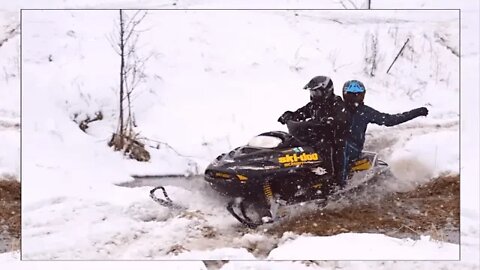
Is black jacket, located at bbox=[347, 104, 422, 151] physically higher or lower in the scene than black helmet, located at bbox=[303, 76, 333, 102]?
lower

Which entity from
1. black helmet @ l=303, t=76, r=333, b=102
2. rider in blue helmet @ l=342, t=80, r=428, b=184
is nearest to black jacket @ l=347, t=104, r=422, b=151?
rider in blue helmet @ l=342, t=80, r=428, b=184

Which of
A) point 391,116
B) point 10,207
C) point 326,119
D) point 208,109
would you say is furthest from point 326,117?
point 10,207

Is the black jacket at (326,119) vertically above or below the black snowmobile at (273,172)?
above

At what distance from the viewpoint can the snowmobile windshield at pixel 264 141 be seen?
9.51 ft

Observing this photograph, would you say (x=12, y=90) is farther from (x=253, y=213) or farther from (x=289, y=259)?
(x=289, y=259)

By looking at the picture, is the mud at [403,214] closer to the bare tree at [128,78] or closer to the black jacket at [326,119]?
the black jacket at [326,119]

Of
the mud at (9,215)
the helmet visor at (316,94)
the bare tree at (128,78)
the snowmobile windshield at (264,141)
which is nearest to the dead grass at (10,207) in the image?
the mud at (9,215)

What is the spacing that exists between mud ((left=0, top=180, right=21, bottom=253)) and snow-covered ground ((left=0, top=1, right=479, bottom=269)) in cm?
4

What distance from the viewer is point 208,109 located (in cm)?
292

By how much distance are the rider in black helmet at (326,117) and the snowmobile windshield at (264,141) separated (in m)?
0.08

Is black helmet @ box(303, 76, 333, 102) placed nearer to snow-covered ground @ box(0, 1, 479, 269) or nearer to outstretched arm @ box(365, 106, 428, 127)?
snow-covered ground @ box(0, 1, 479, 269)

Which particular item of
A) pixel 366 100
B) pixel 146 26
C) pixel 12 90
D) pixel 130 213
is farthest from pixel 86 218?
pixel 366 100

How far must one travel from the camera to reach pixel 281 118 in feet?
9.59

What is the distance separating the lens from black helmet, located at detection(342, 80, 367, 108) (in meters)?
2.92
